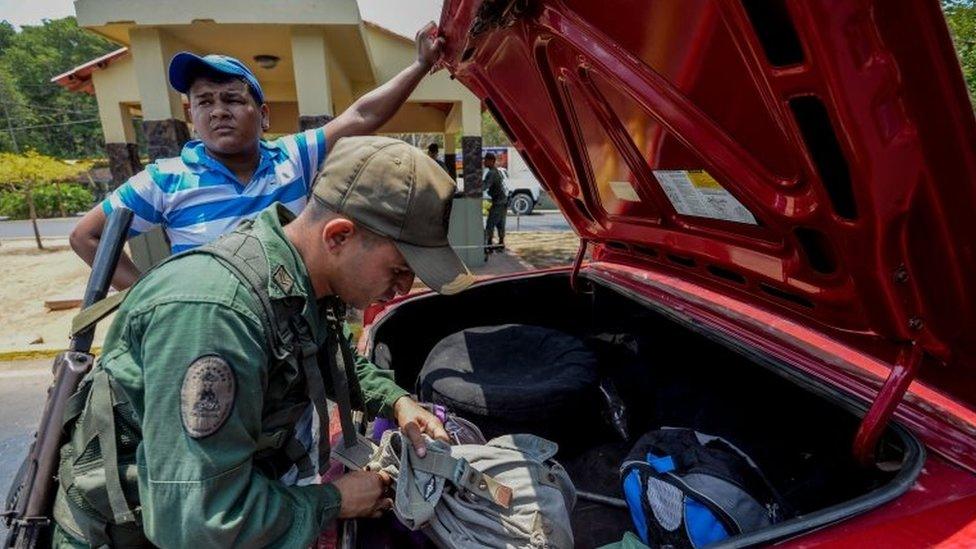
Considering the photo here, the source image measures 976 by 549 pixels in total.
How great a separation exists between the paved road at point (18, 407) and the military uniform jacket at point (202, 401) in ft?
8.11

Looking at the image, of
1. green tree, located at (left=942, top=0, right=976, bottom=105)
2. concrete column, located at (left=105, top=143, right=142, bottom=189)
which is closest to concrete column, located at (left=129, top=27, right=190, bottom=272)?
concrete column, located at (left=105, top=143, right=142, bottom=189)

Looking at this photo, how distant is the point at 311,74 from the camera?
5.96m

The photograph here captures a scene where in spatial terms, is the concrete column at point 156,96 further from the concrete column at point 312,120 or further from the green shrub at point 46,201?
the green shrub at point 46,201

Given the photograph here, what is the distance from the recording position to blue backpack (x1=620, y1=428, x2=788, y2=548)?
1152 mm

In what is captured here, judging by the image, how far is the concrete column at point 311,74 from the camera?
Answer: 584cm

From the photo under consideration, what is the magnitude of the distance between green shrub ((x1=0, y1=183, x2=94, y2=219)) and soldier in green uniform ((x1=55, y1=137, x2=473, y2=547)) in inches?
Result: 1059

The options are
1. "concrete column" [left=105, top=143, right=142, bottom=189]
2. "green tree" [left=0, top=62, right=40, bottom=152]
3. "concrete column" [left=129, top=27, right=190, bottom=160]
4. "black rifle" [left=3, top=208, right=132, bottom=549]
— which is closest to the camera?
"black rifle" [left=3, top=208, right=132, bottom=549]

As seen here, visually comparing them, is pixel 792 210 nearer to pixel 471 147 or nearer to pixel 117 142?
pixel 471 147

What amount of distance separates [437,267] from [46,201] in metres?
29.0

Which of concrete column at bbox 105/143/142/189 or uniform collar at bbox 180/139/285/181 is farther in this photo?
concrete column at bbox 105/143/142/189

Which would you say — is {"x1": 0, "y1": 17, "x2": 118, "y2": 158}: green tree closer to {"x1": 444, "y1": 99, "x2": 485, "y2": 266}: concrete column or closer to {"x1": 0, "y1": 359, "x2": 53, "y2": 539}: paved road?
{"x1": 444, "y1": 99, "x2": 485, "y2": 266}: concrete column

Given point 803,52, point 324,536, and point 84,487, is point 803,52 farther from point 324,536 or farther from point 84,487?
point 84,487

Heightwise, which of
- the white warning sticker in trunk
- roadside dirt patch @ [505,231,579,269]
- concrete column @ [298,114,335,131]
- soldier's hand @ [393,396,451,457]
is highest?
the white warning sticker in trunk

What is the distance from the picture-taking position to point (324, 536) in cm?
106
